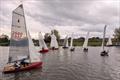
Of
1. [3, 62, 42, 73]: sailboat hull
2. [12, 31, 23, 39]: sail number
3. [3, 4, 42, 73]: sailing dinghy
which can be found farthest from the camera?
[12, 31, 23, 39]: sail number

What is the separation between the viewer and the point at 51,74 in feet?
111

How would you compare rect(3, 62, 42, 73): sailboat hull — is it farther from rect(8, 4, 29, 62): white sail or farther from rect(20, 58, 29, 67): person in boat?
rect(8, 4, 29, 62): white sail

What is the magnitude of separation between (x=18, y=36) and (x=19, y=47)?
6.28 ft

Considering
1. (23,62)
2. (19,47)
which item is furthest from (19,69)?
(19,47)

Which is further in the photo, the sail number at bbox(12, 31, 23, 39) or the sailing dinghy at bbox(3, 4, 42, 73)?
the sail number at bbox(12, 31, 23, 39)

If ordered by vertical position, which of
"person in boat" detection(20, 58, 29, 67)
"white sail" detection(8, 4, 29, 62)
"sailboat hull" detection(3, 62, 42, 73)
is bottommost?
"sailboat hull" detection(3, 62, 42, 73)

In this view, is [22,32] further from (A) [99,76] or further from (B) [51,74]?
(A) [99,76]

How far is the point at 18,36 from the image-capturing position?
116 feet

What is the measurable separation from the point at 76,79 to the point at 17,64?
10.9 m

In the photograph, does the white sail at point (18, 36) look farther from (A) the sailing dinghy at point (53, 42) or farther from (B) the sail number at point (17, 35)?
(A) the sailing dinghy at point (53, 42)

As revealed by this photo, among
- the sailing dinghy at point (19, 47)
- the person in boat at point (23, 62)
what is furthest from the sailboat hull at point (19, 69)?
the person in boat at point (23, 62)

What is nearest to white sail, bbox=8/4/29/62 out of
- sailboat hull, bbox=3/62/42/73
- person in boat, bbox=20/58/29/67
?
person in boat, bbox=20/58/29/67

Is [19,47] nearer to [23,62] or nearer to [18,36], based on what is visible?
[18,36]

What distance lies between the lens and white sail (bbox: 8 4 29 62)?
34.4 m
